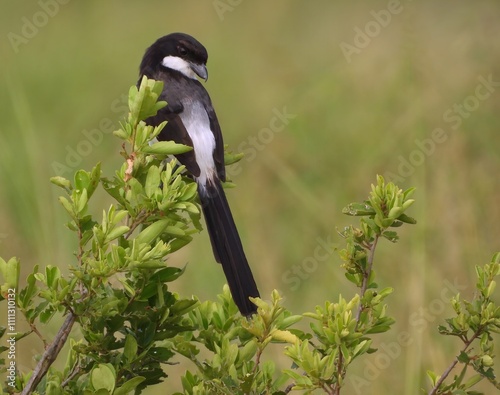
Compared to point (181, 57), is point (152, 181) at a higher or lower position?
lower

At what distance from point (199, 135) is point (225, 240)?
0.67 m

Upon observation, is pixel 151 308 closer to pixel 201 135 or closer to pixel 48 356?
→ pixel 48 356

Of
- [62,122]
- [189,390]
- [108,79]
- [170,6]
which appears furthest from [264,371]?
[170,6]

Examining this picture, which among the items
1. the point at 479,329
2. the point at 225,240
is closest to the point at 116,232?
the point at 479,329

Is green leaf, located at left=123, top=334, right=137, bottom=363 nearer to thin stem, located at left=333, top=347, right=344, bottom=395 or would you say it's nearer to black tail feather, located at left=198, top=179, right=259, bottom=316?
thin stem, located at left=333, top=347, right=344, bottom=395

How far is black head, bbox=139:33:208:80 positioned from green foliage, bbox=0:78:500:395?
2.20m

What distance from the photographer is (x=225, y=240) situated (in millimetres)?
3783

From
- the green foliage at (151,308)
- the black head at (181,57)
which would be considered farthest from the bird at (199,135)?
the green foliage at (151,308)

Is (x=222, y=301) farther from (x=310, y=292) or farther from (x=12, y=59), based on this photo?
(x=12, y=59)

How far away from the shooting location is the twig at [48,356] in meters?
2.13

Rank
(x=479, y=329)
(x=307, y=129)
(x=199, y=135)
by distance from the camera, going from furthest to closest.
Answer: (x=307, y=129)
(x=199, y=135)
(x=479, y=329)

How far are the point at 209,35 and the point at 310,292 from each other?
3.82m

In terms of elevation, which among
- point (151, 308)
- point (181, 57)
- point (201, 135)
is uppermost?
point (181, 57)

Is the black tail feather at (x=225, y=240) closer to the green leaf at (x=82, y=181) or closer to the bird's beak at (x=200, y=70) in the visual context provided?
the bird's beak at (x=200, y=70)
